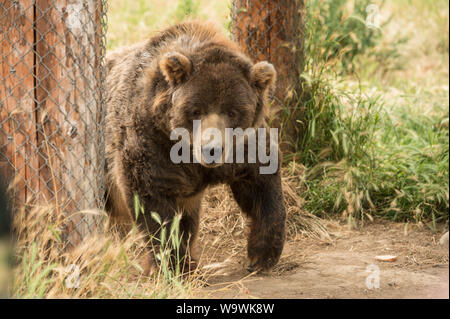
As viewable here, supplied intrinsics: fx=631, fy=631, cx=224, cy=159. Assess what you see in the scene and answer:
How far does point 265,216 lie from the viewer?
5.12 meters

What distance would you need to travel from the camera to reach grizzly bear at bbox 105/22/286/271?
454 cm

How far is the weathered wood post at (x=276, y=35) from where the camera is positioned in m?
6.38

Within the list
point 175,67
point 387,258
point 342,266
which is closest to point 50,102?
point 175,67

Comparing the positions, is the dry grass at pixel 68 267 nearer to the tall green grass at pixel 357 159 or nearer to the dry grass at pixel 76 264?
the dry grass at pixel 76 264

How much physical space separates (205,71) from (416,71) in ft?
22.8

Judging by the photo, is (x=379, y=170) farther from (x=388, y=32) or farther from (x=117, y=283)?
(x=388, y=32)

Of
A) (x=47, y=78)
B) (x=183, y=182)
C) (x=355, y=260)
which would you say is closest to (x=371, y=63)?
(x=355, y=260)

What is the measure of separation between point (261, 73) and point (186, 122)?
0.68m

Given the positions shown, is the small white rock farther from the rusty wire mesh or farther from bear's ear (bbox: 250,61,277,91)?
the rusty wire mesh

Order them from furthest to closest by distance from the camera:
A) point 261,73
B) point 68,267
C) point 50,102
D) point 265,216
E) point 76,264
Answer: point 265,216 < point 261,73 < point 50,102 < point 76,264 < point 68,267

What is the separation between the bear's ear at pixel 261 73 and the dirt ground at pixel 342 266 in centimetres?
122

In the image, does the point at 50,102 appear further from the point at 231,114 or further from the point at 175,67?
the point at 231,114

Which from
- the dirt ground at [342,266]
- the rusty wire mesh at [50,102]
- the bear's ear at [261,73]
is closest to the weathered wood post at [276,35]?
the dirt ground at [342,266]

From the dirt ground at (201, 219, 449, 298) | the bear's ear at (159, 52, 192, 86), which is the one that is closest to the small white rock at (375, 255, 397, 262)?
the dirt ground at (201, 219, 449, 298)
